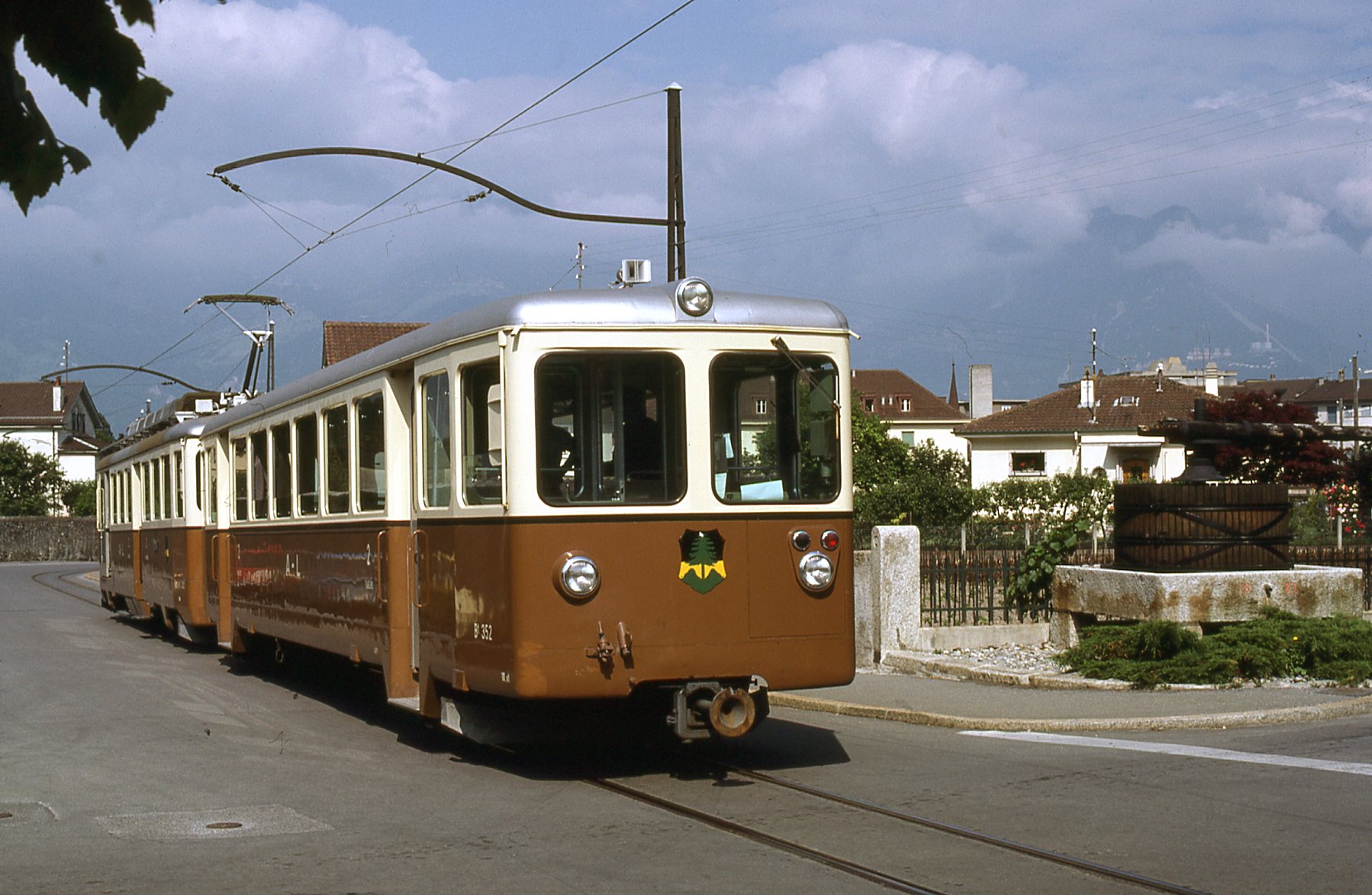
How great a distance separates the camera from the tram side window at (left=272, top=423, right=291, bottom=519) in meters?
13.6

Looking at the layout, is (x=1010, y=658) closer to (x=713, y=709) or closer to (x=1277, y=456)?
(x=713, y=709)

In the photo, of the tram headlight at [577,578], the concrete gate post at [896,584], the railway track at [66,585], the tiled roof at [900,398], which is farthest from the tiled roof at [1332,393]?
the tram headlight at [577,578]

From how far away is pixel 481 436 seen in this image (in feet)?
30.2

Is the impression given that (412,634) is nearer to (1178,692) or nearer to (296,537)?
(296,537)

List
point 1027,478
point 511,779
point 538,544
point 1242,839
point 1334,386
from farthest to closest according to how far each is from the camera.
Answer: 1. point 1334,386
2. point 1027,478
3. point 511,779
4. point 538,544
5. point 1242,839

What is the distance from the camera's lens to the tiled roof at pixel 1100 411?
6475 centimetres

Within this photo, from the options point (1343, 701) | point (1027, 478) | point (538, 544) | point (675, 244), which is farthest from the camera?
point (1027, 478)

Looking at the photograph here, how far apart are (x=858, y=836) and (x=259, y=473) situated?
920 centimetres

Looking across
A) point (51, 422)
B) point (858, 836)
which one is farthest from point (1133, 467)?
point (51, 422)

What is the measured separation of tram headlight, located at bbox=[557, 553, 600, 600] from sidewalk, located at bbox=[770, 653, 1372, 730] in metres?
3.87

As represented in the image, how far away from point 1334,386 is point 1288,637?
128m

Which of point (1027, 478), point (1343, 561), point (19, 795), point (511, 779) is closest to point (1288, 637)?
point (1343, 561)

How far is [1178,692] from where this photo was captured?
12.5m

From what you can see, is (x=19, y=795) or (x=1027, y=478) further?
(x=1027, y=478)
